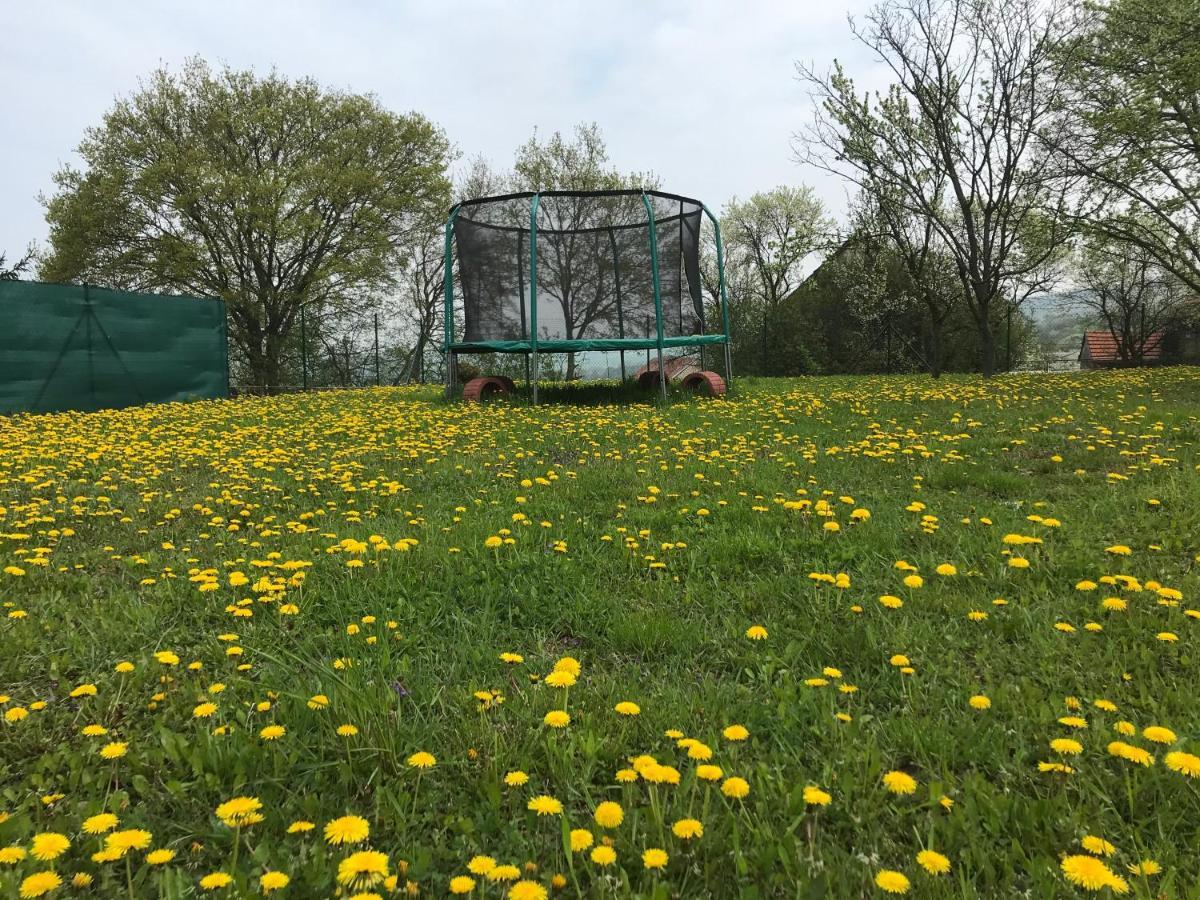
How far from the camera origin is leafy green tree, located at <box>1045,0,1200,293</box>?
9477 mm

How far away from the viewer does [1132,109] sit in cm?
990

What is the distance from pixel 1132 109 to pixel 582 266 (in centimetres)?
882

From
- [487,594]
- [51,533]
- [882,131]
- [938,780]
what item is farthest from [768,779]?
[882,131]

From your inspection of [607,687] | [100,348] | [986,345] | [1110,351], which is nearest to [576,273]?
[100,348]

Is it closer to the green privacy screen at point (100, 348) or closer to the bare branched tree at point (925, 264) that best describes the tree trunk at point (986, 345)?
the bare branched tree at point (925, 264)

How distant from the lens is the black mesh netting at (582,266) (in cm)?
1045

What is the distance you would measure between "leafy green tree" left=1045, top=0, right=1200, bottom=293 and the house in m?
10.4

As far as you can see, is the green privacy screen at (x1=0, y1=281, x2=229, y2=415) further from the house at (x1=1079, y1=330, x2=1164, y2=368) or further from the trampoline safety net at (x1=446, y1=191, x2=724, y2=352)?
→ the house at (x1=1079, y1=330, x2=1164, y2=368)

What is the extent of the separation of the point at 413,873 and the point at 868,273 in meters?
20.2

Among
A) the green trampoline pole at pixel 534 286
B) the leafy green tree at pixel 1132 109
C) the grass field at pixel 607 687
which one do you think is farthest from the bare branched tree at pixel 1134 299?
the grass field at pixel 607 687

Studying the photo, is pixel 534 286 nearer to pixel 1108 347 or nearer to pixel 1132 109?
pixel 1132 109

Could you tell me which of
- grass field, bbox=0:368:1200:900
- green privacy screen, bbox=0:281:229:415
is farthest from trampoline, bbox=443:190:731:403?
grass field, bbox=0:368:1200:900

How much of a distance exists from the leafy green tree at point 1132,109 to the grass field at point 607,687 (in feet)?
29.8

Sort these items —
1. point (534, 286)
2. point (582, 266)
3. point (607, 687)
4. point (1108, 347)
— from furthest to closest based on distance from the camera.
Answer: point (1108, 347)
point (582, 266)
point (534, 286)
point (607, 687)
